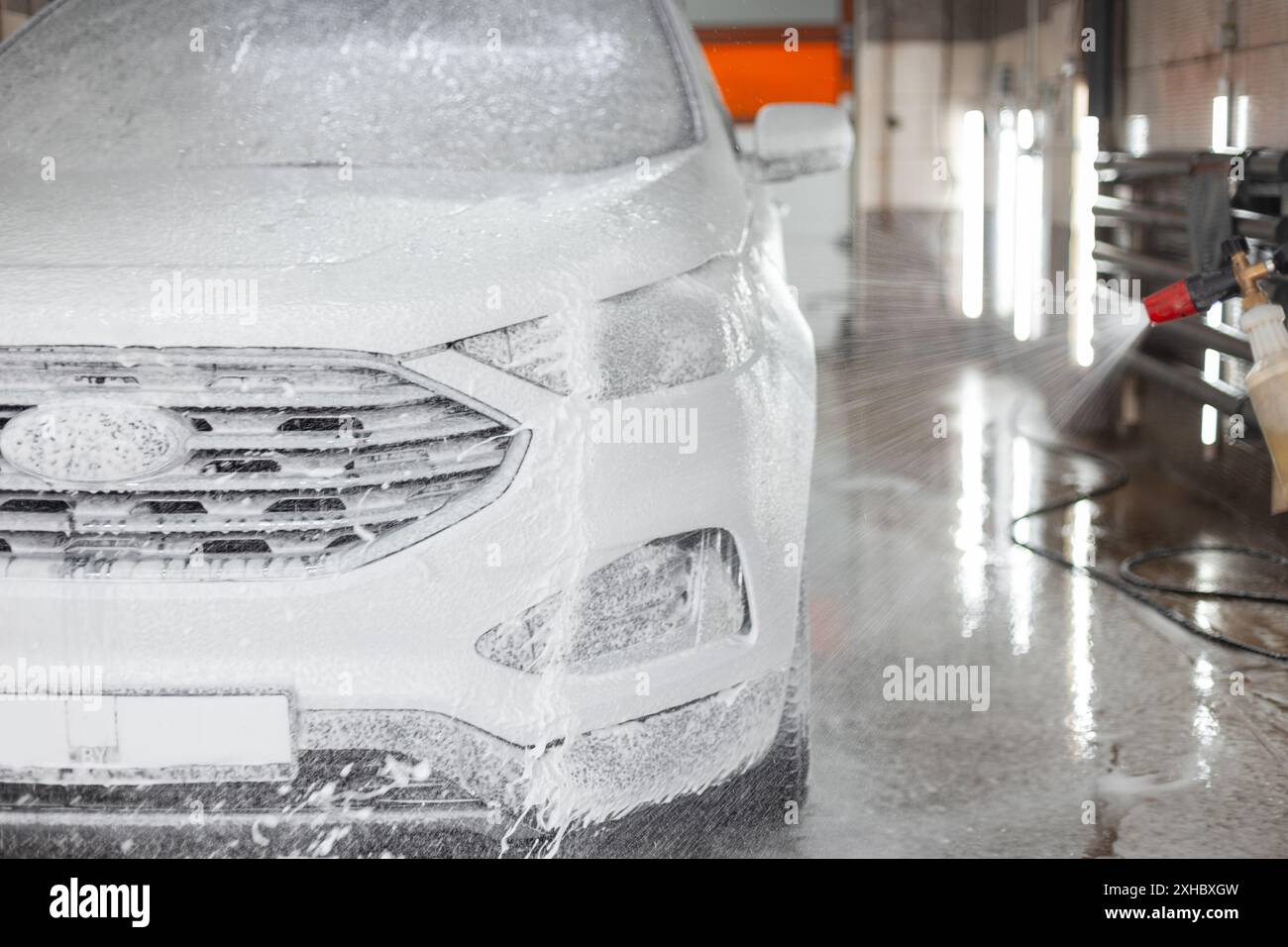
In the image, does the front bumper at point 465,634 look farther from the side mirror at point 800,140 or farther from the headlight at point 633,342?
the side mirror at point 800,140

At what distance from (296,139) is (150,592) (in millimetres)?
1120

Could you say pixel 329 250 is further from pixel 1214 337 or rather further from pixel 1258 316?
pixel 1214 337

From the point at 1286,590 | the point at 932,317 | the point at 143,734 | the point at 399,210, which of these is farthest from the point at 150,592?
the point at 932,317

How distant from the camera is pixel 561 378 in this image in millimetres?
2023

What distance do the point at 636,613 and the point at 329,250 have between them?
2.18 ft

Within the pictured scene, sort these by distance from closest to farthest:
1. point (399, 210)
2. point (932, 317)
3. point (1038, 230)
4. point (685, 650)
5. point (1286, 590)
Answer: point (685, 650) < point (399, 210) < point (1286, 590) < point (1038, 230) < point (932, 317)

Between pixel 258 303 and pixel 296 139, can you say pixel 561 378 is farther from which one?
pixel 296 139

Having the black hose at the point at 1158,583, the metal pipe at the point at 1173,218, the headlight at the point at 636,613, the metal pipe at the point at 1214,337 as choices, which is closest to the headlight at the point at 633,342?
the headlight at the point at 636,613

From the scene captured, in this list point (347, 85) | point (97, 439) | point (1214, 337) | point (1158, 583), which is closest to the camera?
point (97, 439)

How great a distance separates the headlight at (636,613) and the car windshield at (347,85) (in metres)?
0.88

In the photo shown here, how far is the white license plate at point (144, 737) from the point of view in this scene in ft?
6.46

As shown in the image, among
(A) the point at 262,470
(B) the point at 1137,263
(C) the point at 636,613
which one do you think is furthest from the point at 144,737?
(B) the point at 1137,263

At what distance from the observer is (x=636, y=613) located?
2.08 meters
